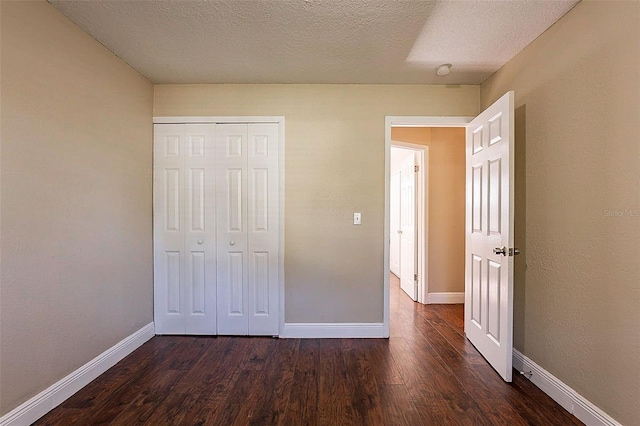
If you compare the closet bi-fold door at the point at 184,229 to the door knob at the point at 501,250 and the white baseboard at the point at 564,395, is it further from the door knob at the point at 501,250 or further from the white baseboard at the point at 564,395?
the white baseboard at the point at 564,395

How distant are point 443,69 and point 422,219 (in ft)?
6.41

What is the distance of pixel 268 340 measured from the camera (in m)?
2.71

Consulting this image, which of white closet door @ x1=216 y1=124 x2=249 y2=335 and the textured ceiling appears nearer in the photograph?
the textured ceiling

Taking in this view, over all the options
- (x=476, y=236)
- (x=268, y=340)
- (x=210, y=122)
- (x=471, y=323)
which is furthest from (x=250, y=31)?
(x=471, y=323)

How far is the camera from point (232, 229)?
2.78 m

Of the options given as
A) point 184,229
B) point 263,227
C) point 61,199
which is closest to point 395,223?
point 263,227

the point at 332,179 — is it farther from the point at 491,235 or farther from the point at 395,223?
the point at 395,223

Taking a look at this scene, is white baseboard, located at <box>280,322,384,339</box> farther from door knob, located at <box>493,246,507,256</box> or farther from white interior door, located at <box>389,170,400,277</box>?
white interior door, located at <box>389,170,400,277</box>

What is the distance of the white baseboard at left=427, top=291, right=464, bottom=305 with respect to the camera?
3787 mm

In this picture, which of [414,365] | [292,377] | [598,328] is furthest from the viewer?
[414,365]

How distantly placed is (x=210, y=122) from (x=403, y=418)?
2.78 metres

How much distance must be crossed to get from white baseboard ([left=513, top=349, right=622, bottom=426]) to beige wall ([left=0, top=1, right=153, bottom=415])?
3118mm

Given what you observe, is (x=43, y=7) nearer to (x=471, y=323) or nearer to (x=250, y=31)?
(x=250, y=31)

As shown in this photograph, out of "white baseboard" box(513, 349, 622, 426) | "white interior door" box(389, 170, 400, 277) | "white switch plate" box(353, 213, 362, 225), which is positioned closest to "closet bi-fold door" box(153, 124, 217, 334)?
"white switch plate" box(353, 213, 362, 225)
